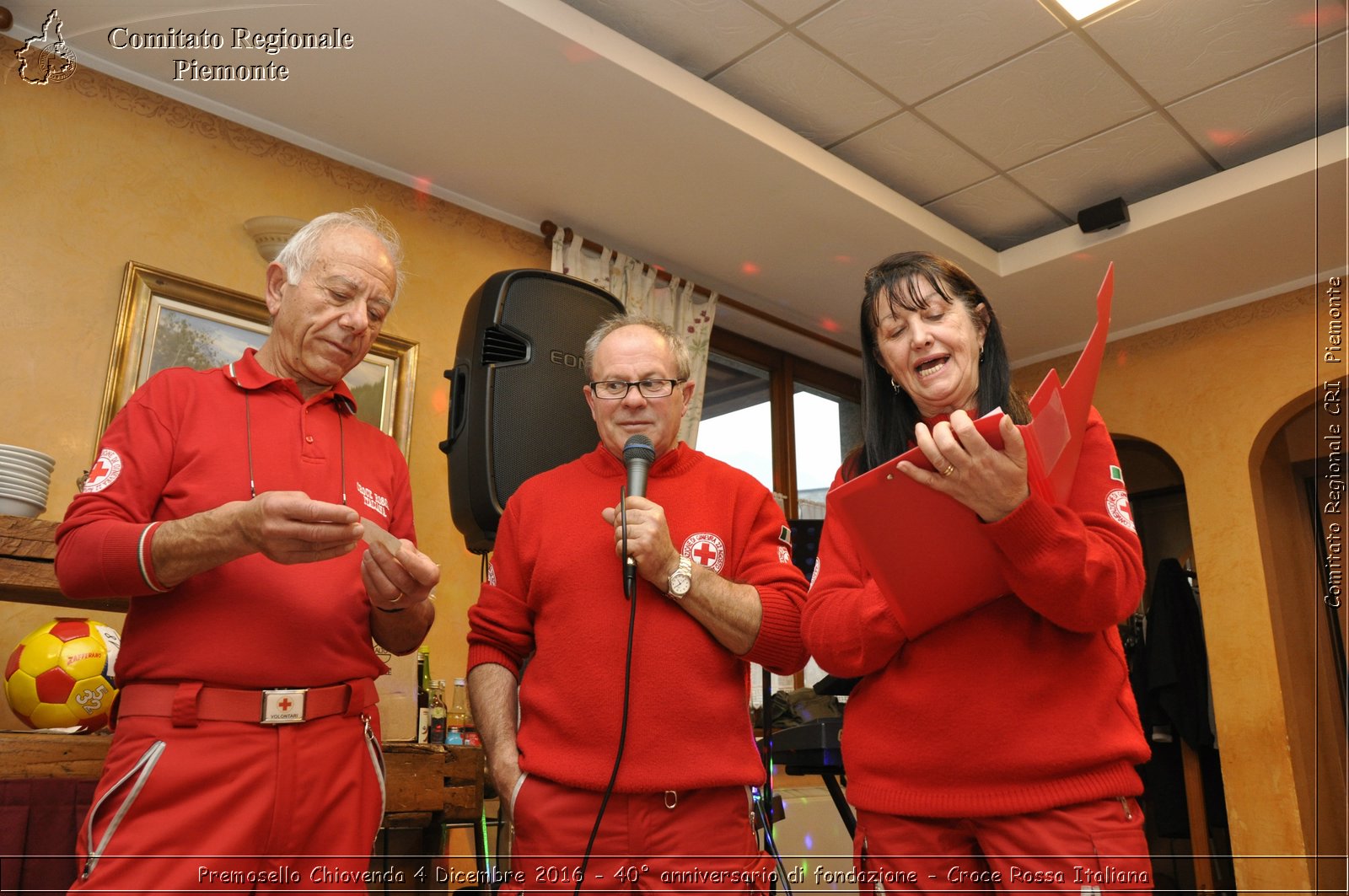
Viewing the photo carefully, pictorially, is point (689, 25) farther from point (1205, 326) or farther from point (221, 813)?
point (1205, 326)

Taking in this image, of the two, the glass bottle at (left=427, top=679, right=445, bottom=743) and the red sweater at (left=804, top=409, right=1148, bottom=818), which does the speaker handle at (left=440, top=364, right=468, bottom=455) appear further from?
the red sweater at (left=804, top=409, right=1148, bottom=818)

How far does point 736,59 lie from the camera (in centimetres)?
326

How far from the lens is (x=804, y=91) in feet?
11.3

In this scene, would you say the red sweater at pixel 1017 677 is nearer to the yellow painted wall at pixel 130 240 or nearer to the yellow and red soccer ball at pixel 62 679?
the yellow and red soccer ball at pixel 62 679

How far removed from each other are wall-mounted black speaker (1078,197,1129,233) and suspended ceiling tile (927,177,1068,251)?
0.18 meters

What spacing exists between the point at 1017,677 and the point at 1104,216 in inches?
140

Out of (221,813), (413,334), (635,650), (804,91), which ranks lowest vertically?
(221,813)

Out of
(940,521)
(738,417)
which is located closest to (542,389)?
(940,521)

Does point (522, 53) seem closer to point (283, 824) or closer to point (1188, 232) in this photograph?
point (283, 824)

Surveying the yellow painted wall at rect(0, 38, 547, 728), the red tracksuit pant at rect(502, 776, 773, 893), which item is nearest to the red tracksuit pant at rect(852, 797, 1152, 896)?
the red tracksuit pant at rect(502, 776, 773, 893)

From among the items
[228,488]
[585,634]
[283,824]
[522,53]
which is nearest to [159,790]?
[283,824]

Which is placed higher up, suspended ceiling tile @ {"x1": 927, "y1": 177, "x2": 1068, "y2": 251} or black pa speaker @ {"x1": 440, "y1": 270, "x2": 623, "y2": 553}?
suspended ceiling tile @ {"x1": 927, "y1": 177, "x2": 1068, "y2": 251}

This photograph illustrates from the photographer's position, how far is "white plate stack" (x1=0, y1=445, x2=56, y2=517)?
2.17m

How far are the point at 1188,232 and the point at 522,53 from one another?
10.00 feet
